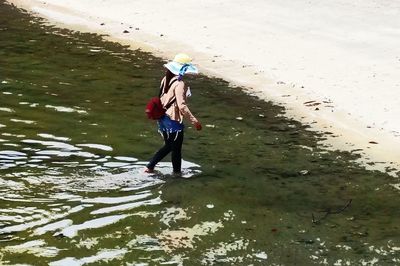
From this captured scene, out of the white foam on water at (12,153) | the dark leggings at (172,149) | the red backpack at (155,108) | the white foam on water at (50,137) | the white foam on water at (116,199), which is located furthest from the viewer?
the white foam on water at (50,137)

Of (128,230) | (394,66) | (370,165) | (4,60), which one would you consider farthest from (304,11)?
(128,230)

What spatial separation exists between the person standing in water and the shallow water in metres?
0.55

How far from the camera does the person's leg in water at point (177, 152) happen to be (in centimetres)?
1112

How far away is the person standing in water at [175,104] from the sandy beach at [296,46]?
12.4ft

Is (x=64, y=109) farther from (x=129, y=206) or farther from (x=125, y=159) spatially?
(x=129, y=206)

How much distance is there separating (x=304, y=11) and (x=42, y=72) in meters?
12.5

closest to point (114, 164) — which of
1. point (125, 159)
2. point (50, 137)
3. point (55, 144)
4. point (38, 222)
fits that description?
point (125, 159)

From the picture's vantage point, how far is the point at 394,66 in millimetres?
19984

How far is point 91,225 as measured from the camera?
9.59m

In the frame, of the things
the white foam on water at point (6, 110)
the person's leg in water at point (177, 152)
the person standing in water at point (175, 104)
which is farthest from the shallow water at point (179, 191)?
the person standing in water at point (175, 104)

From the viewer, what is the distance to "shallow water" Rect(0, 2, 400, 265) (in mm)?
8992

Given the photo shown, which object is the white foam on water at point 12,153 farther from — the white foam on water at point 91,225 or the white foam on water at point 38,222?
the white foam on water at point 91,225

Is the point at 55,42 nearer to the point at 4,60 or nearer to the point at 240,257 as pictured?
the point at 4,60

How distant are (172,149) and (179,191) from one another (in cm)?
69
